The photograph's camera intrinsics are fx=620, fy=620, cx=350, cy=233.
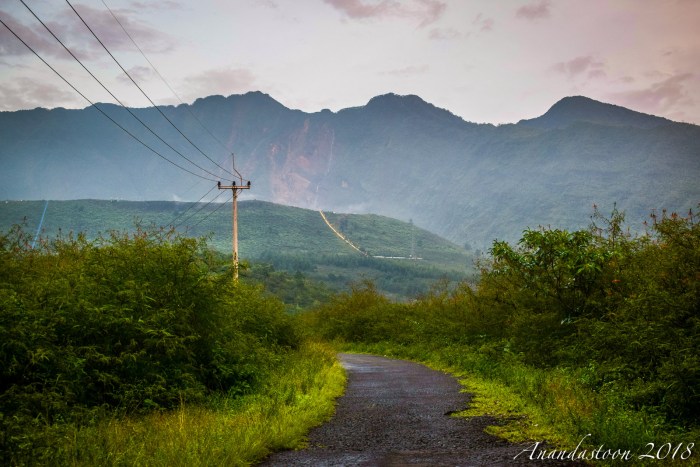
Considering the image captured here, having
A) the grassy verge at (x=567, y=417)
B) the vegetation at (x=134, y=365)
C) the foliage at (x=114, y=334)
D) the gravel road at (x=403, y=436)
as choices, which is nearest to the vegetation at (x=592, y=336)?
the grassy verge at (x=567, y=417)

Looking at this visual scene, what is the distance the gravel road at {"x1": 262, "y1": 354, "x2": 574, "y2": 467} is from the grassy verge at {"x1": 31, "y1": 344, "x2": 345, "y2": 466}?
0.39 meters

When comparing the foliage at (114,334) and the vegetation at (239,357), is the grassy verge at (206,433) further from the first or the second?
the foliage at (114,334)

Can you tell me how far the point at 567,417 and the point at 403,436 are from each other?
267 centimetres

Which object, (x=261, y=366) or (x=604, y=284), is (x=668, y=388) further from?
(x=261, y=366)

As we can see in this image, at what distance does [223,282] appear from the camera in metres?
15.1

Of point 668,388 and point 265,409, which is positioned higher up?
point 668,388

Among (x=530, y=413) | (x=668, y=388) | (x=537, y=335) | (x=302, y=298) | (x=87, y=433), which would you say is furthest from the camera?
(x=302, y=298)

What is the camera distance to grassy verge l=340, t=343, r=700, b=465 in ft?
26.2

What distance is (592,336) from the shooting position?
13961mm

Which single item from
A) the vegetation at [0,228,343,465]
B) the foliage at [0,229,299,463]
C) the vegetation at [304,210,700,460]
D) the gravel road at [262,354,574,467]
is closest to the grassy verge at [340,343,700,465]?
the vegetation at [304,210,700,460]

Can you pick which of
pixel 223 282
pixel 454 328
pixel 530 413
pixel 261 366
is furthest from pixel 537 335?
pixel 454 328

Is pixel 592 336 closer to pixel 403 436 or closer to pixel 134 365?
pixel 403 436

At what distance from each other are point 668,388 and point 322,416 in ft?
20.7

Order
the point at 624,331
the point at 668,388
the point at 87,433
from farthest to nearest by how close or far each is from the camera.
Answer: the point at 624,331 → the point at 668,388 → the point at 87,433
